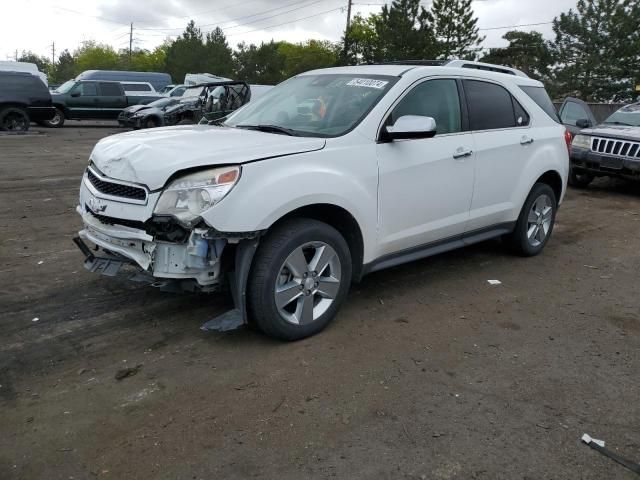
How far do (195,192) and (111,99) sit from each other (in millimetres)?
21496

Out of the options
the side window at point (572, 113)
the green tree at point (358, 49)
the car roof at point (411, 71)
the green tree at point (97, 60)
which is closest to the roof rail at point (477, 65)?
→ the car roof at point (411, 71)

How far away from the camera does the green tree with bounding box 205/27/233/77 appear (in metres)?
65.8

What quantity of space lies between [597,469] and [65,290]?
394 cm

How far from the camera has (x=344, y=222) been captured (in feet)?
13.1

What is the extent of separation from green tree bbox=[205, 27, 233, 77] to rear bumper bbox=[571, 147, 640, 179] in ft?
198

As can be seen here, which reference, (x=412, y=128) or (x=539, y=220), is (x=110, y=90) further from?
(x=412, y=128)

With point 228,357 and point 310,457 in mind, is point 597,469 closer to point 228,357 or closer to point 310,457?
point 310,457

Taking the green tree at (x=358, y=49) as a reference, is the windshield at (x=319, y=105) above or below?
below

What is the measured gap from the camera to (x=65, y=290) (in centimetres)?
462

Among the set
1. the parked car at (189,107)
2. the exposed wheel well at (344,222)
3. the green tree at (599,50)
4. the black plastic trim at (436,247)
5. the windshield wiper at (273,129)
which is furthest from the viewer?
the green tree at (599,50)

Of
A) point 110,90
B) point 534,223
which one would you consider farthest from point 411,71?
point 110,90

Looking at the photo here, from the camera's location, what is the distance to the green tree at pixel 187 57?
6612 centimetres

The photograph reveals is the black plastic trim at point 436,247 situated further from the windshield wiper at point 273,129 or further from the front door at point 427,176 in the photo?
the windshield wiper at point 273,129

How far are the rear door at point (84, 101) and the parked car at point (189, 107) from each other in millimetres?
3036
